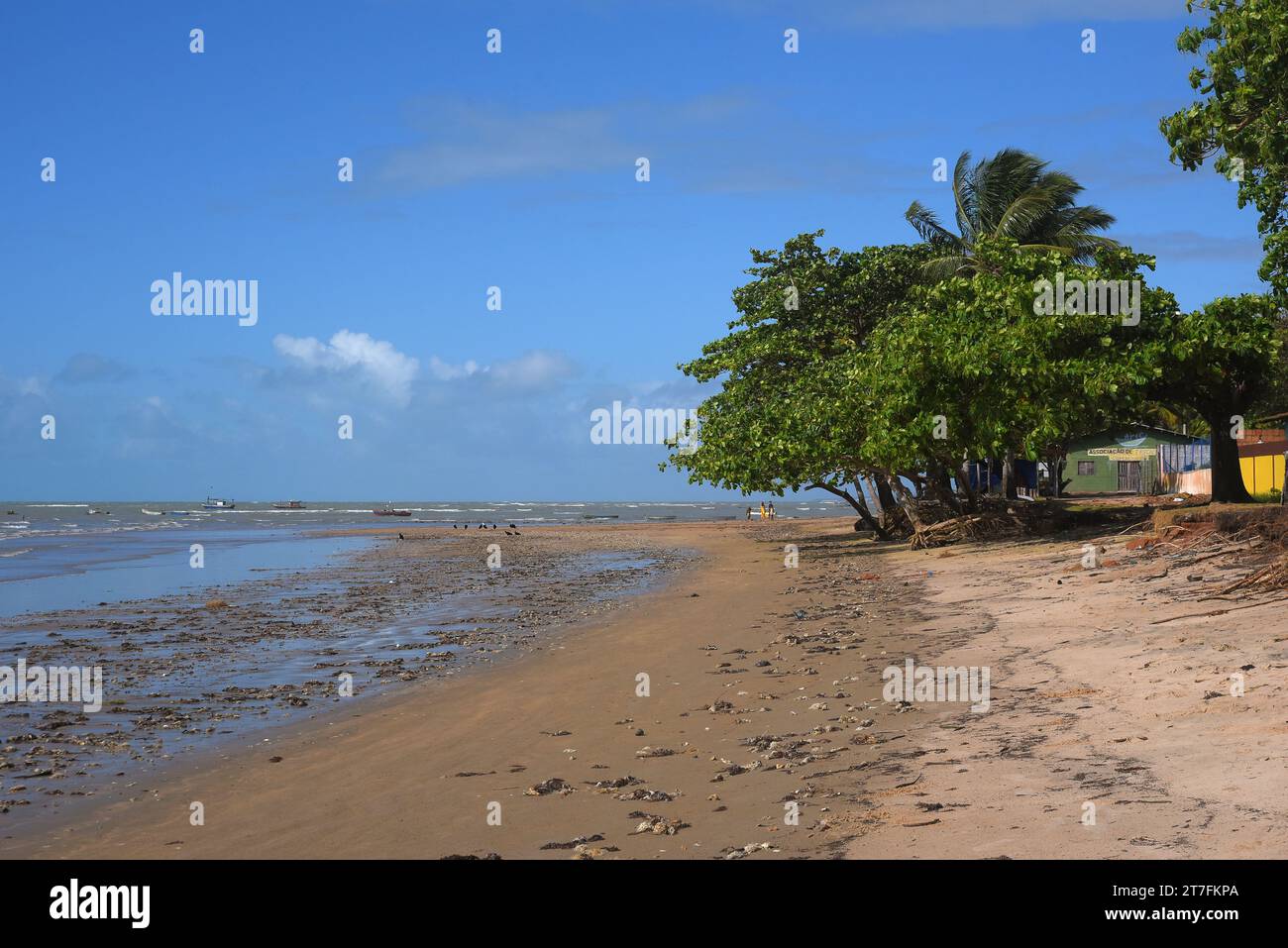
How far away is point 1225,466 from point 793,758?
890 inches

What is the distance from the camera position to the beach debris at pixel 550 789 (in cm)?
801

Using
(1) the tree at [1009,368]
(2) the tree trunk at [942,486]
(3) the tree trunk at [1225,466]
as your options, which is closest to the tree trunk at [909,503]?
(2) the tree trunk at [942,486]

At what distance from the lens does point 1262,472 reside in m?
41.0

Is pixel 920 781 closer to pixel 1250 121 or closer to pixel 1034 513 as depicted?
pixel 1250 121

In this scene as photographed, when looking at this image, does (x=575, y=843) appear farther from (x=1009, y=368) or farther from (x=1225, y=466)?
(x=1225, y=466)

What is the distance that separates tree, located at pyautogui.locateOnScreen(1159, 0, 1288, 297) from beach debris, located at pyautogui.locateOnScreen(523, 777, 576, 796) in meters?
15.9

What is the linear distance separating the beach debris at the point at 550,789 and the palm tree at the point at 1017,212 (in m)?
32.3

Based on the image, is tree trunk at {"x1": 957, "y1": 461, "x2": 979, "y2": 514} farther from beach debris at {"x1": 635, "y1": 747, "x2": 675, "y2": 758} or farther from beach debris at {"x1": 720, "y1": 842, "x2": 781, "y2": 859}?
beach debris at {"x1": 720, "y1": 842, "x2": 781, "y2": 859}

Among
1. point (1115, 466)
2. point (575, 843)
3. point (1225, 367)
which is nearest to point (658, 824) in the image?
point (575, 843)

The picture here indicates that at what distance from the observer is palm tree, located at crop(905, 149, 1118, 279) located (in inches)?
1489

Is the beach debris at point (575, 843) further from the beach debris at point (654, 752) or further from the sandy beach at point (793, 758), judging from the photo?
the beach debris at point (654, 752)
